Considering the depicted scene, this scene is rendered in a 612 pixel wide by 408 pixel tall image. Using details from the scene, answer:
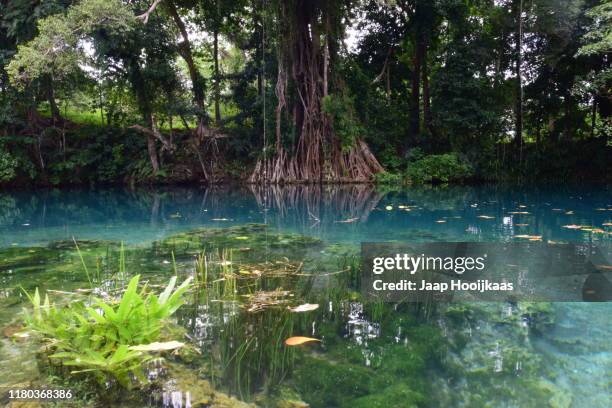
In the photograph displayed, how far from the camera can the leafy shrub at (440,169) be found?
533 inches

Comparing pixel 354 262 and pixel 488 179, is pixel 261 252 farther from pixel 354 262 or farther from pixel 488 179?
pixel 488 179

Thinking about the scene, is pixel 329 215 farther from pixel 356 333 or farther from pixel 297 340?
pixel 297 340

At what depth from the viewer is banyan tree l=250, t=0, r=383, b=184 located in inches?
514

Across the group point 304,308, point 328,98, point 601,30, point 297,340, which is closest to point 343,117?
point 328,98

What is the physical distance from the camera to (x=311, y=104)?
13.3m

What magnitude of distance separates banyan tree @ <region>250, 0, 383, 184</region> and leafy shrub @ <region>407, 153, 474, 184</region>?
119 centimetres

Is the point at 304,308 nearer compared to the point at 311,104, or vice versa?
the point at 304,308

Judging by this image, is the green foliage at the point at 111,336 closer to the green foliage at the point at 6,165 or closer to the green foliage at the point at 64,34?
the green foliage at the point at 64,34

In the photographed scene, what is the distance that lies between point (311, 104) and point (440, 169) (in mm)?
4407

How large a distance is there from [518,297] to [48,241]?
5.24 metres

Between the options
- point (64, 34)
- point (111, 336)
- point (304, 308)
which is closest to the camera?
point (111, 336)

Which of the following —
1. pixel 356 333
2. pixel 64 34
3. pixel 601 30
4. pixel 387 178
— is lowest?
pixel 356 333

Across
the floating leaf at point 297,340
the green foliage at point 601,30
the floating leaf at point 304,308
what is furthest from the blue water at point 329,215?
the green foliage at point 601,30

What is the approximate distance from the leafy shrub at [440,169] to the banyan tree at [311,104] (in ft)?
3.91
